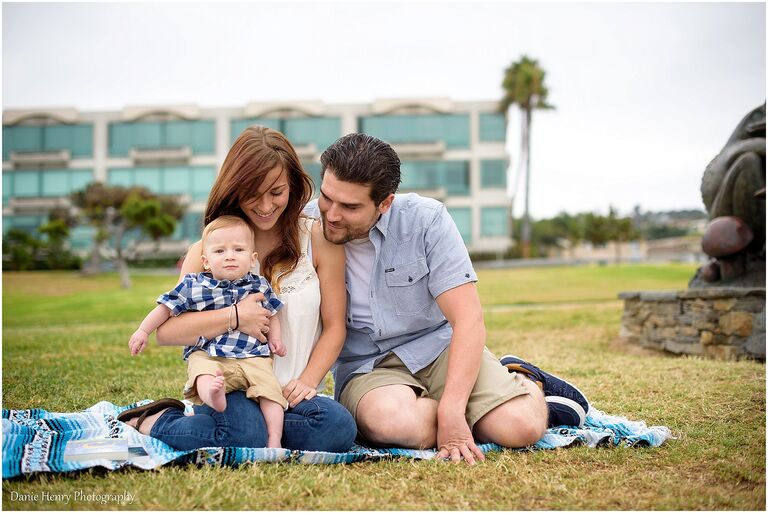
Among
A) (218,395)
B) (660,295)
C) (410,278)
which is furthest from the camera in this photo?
(660,295)

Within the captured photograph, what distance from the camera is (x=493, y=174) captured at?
142 ft

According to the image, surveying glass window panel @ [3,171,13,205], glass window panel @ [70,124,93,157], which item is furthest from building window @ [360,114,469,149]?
glass window panel @ [3,171,13,205]

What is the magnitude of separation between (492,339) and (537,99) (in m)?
34.2

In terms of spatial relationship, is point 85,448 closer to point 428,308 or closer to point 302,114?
point 428,308

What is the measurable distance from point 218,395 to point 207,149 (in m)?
43.8

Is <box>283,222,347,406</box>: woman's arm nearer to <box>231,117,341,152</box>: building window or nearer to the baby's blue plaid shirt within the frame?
the baby's blue plaid shirt

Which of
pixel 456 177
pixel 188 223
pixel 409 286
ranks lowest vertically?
pixel 409 286

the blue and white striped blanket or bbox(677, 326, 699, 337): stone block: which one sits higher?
the blue and white striped blanket

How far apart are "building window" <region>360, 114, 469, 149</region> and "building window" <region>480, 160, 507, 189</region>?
1.83 metres

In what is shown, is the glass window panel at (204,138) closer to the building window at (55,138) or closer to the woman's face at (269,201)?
the building window at (55,138)

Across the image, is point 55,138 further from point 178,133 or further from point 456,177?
point 456,177

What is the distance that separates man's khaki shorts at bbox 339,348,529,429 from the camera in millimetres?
3164

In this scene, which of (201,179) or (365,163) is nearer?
(365,163)

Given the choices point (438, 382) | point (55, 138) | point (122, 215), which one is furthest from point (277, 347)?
point (55, 138)
